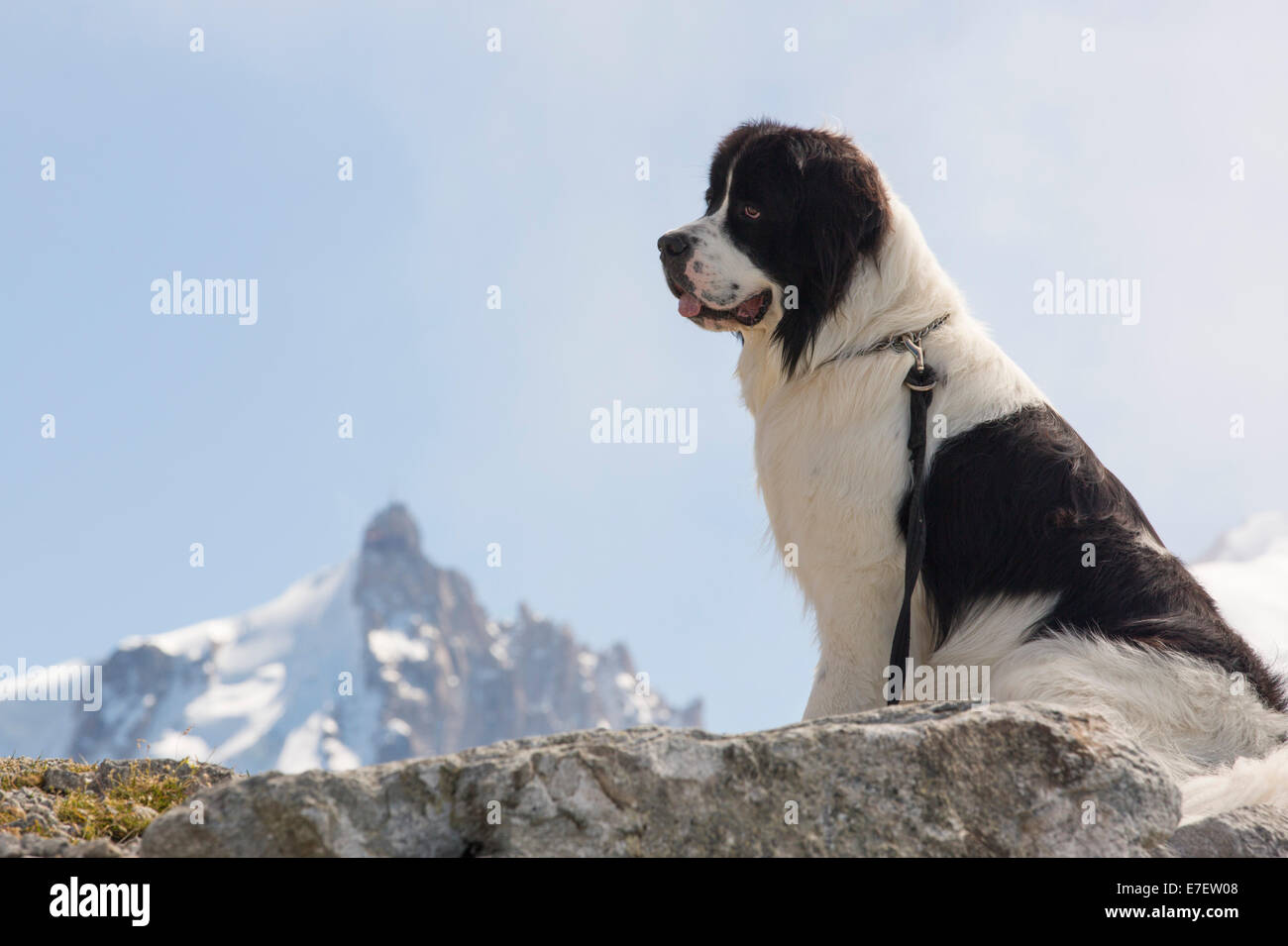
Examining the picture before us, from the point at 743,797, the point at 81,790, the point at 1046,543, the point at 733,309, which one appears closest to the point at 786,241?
the point at 733,309

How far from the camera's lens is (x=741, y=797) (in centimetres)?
343

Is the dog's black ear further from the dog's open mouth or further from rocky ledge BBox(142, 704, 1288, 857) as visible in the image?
rocky ledge BBox(142, 704, 1288, 857)

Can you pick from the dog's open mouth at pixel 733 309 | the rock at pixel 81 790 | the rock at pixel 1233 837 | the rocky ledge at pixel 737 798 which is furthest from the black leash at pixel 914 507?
the rock at pixel 81 790

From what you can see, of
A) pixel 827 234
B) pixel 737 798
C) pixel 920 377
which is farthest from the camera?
pixel 827 234

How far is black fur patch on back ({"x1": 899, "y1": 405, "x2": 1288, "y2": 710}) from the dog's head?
41.4 inches

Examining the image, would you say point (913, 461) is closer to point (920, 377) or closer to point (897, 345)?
point (920, 377)

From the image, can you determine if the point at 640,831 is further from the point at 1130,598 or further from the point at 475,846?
the point at 1130,598

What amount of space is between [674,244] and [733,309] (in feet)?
1.45

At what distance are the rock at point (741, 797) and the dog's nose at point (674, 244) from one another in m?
2.82

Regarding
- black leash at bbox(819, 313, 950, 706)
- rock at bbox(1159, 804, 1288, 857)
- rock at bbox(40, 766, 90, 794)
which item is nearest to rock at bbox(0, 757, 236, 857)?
rock at bbox(40, 766, 90, 794)

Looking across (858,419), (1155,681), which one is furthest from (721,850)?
(858,419)

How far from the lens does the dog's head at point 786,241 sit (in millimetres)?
5871

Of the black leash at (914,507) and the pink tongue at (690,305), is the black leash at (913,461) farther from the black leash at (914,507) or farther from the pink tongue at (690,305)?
the pink tongue at (690,305)
